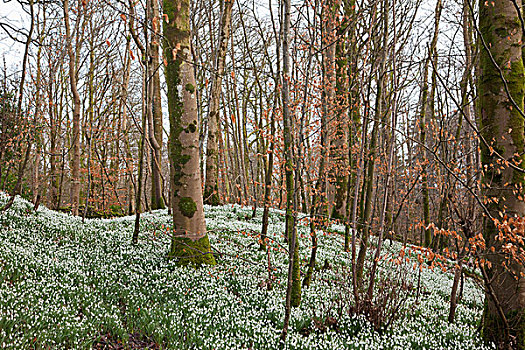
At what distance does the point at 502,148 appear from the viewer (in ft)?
14.4

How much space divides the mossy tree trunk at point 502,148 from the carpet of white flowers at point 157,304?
0.57m

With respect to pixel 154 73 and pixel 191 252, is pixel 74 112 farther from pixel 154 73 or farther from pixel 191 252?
pixel 191 252

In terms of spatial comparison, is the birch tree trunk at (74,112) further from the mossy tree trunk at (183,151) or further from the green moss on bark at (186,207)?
the green moss on bark at (186,207)

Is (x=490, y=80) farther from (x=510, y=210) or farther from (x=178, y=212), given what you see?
(x=178, y=212)

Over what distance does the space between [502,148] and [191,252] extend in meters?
5.59

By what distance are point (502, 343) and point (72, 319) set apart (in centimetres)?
552

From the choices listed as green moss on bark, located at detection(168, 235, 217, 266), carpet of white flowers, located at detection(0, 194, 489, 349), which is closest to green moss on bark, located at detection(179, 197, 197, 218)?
green moss on bark, located at detection(168, 235, 217, 266)

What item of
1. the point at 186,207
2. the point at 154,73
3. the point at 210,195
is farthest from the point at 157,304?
the point at 210,195

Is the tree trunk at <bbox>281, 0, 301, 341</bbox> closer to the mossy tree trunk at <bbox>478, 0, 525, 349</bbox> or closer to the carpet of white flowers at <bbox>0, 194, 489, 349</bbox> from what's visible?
the carpet of white flowers at <bbox>0, 194, 489, 349</bbox>

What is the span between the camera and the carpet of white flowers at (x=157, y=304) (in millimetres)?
3955

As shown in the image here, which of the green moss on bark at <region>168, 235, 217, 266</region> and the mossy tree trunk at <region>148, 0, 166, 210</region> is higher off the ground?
the mossy tree trunk at <region>148, 0, 166, 210</region>

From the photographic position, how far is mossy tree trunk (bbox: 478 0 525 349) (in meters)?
4.25

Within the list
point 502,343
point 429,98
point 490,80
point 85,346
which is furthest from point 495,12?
point 429,98

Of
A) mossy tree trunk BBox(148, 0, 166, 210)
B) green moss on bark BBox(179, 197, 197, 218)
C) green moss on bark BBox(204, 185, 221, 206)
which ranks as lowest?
green moss on bark BBox(204, 185, 221, 206)
